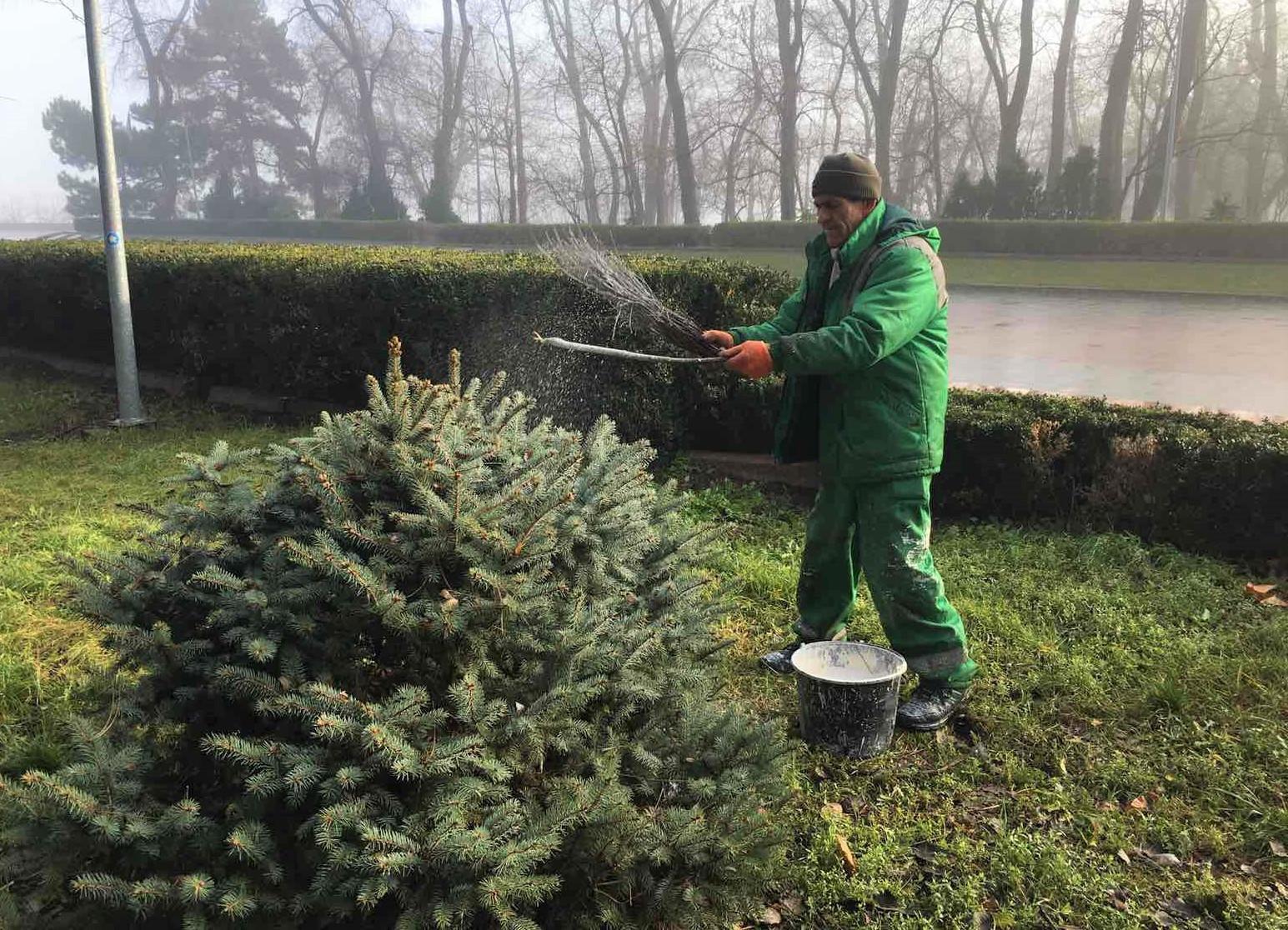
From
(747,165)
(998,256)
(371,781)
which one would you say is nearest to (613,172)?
(747,165)

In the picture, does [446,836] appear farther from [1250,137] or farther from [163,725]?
[1250,137]

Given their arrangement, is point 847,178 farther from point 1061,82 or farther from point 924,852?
point 1061,82

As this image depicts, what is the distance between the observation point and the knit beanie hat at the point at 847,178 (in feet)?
10.3

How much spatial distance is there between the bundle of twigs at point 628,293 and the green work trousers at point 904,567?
2.54ft

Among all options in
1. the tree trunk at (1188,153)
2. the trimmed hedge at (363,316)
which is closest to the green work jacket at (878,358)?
the trimmed hedge at (363,316)

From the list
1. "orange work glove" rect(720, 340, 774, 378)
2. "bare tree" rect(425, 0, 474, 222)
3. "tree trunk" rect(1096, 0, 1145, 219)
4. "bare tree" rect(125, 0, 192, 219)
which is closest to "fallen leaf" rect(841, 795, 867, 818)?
"orange work glove" rect(720, 340, 774, 378)

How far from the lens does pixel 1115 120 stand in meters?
26.8

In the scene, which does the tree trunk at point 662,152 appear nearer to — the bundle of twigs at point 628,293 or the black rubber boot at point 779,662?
the bundle of twigs at point 628,293

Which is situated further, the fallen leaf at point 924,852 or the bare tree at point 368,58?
the bare tree at point 368,58

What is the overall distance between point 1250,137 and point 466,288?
155ft

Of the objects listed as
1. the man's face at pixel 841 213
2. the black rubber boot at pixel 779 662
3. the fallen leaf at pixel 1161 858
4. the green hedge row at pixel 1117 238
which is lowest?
the fallen leaf at pixel 1161 858

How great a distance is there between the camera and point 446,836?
5.78ft

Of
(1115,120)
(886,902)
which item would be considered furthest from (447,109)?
(886,902)

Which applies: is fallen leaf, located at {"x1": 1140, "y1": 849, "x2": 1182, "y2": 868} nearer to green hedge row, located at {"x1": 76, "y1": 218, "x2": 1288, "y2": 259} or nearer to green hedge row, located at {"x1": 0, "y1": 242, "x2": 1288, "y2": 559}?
green hedge row, located at {"x1": 0, "y1": 242, "x2": 1288, "y2": 559}
